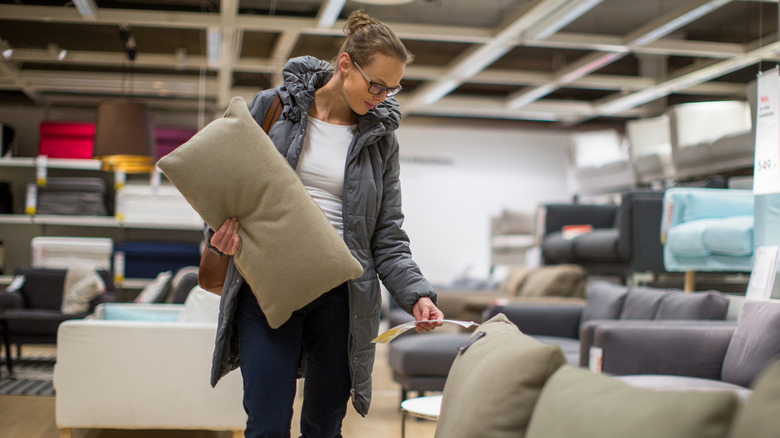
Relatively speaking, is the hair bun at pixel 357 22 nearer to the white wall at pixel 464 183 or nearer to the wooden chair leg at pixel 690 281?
the wooden chair leg at pixel 690 281

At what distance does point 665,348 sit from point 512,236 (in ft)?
19.8

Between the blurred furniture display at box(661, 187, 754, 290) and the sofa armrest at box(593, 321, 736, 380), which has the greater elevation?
the blurred furniture display at box(661, 187, 754, 290)

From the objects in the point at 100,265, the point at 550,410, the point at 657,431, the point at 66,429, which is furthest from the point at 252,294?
the point at 100,265

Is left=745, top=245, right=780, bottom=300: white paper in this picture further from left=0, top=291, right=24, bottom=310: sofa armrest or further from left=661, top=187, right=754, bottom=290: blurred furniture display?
left=0, top=291, right=24, bottom=310: sofa armrest

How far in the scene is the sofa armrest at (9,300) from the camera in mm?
7094

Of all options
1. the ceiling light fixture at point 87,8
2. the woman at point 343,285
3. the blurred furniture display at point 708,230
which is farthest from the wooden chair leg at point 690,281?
the ceiling light fixture at point 87,8

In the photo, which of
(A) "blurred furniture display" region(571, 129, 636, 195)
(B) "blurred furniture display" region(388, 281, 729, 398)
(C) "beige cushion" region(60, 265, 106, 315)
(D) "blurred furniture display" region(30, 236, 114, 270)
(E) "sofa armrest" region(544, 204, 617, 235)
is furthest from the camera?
(D) "blurred furniture display" region(30, 236, 114, 270)

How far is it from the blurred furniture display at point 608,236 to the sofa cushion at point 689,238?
839 millimetres

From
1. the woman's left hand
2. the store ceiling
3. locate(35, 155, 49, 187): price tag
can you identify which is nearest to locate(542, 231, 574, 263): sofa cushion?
the store ceiling

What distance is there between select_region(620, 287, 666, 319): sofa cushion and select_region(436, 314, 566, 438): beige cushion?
2984 mm

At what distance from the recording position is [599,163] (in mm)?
7914

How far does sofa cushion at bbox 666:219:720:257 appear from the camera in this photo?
13.5ft

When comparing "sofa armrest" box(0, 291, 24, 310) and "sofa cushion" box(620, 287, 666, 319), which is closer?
"sofa cushion" box(620, 287, 666, 319)

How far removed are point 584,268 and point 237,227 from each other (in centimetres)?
507
